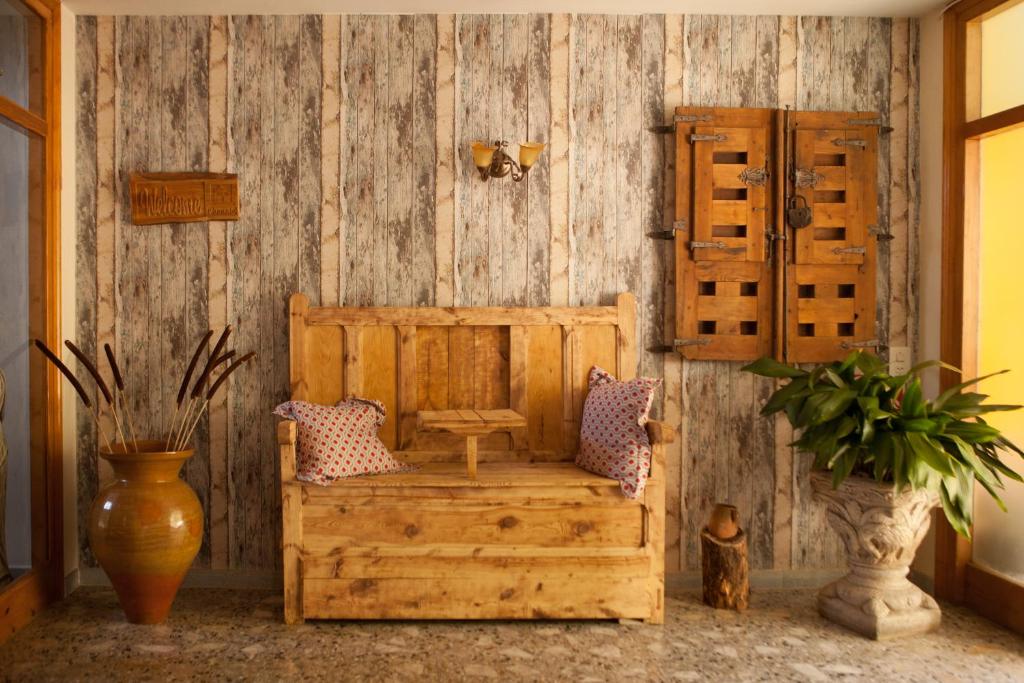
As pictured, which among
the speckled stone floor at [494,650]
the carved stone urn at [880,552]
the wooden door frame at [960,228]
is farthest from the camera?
the wooden door frame at [960,228]

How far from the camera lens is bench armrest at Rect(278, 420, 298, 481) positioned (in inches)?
121

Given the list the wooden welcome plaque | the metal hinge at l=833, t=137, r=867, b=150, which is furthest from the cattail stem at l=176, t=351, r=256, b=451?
the metal hinge at l=833, t=137, r=867, b=150

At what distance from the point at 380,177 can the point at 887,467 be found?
243cm

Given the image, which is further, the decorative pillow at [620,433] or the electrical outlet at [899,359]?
the electrical outlet at [899,359]

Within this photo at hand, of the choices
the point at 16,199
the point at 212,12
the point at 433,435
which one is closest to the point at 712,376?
the point at 433,435

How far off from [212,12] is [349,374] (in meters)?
1.74

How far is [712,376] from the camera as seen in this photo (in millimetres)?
3695

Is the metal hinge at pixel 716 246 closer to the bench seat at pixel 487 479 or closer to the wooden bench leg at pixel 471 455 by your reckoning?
the bench seat at pixel 487 479

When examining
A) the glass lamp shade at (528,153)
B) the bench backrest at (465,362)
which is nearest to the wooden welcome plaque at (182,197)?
the bench backrest at (465,362)

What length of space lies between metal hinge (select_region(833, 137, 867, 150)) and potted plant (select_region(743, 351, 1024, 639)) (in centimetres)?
107

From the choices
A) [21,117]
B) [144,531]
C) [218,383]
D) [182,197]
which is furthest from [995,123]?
[21,117]

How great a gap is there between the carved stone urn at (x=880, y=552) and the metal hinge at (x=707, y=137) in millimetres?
1546

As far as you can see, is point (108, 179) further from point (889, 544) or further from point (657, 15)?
point (889, 544)

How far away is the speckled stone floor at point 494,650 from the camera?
273cm
